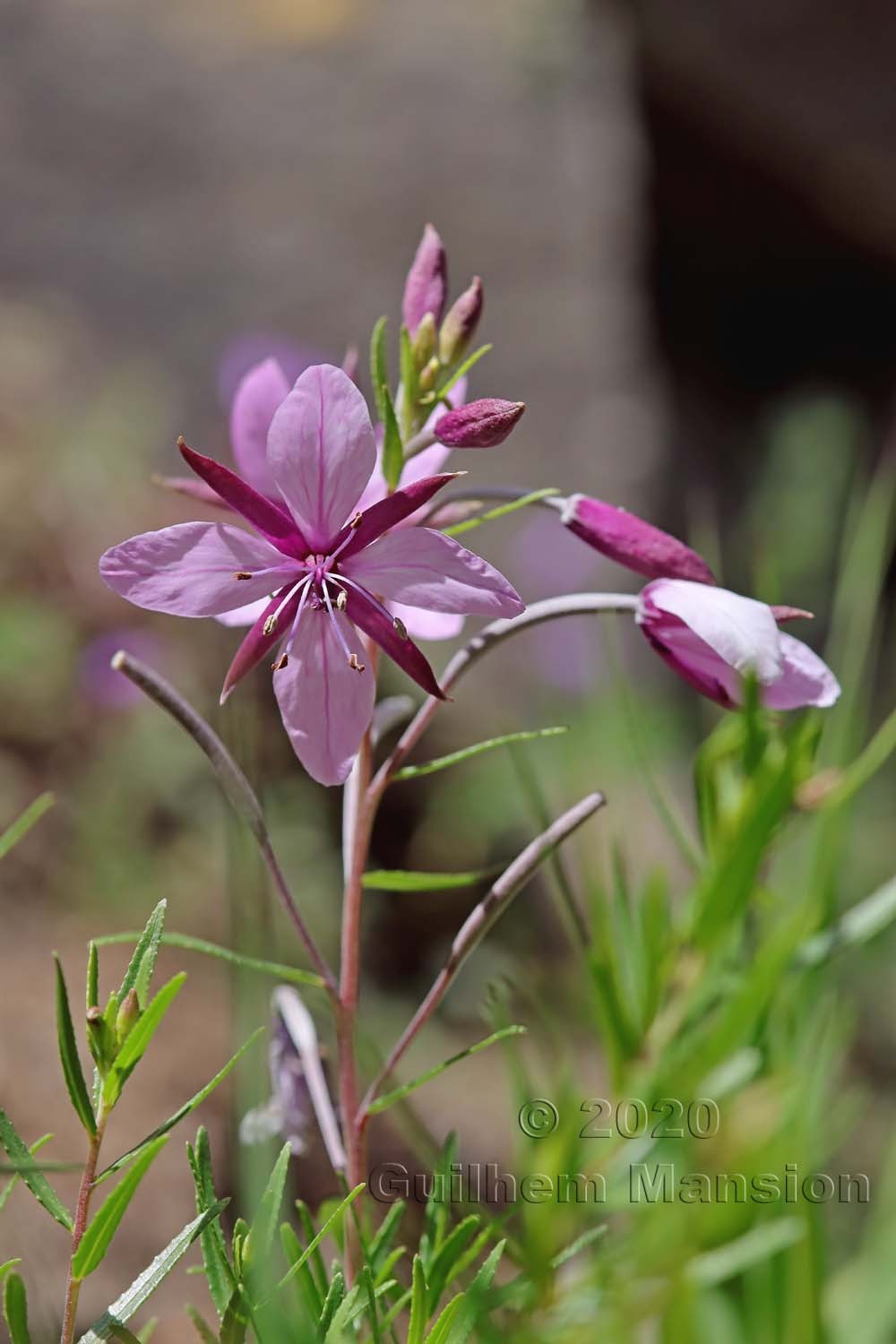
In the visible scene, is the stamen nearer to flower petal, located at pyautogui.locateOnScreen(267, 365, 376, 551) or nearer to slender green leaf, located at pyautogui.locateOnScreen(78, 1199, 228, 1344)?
flower petal, located at pyautogui.locateOnScreen(267, 365, 376, 551)

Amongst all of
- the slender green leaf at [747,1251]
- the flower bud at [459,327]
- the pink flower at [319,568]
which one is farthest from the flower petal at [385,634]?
the slender green leaf at [747,1251]

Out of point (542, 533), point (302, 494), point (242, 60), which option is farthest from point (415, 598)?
point (242, 60)

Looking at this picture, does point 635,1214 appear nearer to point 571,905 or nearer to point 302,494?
point 571,905

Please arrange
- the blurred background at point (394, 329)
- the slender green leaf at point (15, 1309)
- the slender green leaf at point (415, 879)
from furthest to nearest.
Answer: the blurred background at point (394, 329)
the slender green leaf at point (415, 879)
the slender green leaf at point (15, 1309)

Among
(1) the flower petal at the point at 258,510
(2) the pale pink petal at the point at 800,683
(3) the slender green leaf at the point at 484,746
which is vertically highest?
(1) the flower petal at the point at 258,510

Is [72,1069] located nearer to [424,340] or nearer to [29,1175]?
[29,1175]

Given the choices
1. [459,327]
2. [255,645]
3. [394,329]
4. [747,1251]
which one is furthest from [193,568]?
[394,329]

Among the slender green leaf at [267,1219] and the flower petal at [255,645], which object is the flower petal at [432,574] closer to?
the flower petal at [255,645]
